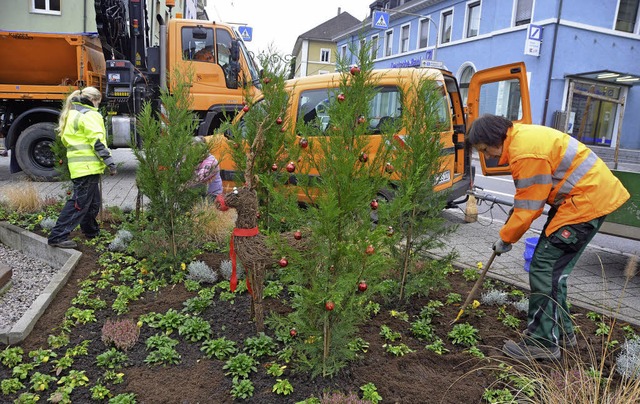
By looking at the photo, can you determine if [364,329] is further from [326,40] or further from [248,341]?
[326,40]

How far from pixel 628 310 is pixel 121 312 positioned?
4.30m

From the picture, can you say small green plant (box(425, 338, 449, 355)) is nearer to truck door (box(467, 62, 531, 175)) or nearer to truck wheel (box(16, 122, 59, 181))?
truck door (box(467, 62, 531, 175))

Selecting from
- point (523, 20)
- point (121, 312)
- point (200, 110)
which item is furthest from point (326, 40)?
point (121, 312)

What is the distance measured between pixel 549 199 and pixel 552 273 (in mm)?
488

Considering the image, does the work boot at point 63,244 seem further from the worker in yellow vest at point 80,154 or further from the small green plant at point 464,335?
the small green plant at point 464,335

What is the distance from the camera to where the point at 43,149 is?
398 inches

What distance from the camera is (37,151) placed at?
10102 mm

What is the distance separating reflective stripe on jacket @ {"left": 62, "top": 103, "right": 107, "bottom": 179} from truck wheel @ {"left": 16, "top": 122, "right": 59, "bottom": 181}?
5.29m

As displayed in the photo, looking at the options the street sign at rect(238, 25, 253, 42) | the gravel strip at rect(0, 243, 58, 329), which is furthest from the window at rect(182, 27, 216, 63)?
the gravel strip at rect(0, 243, 58, 329)

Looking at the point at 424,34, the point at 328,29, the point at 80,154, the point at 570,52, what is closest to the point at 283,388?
the point at 80,154

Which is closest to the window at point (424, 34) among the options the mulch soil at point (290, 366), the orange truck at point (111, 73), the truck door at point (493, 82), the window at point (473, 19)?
the window at point (473, 19)

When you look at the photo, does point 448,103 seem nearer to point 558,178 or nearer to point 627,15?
point 558,178

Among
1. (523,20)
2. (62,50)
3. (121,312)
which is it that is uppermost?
(523,20)

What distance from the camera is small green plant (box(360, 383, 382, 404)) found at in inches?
108
